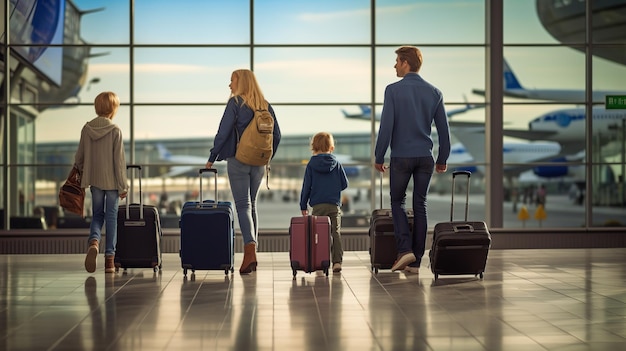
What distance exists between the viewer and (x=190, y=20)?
27.8 meters

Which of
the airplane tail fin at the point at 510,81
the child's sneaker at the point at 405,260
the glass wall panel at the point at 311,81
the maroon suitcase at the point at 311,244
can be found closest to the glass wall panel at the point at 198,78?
the glass wall panel at the point at 311,81

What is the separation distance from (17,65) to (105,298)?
7.22m

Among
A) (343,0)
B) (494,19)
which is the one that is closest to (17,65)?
(494,19)

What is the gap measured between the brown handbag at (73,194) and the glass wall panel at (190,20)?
13.9 feet

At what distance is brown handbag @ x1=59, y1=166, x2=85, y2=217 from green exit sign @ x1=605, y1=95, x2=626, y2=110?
7.32 m

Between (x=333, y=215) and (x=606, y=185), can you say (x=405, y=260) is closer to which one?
(x=333, y=215)

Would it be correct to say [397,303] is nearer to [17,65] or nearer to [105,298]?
[105,298]

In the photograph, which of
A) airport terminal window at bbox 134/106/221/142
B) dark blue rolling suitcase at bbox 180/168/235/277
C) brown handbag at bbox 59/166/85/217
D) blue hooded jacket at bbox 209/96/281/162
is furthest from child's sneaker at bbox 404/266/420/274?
airport terminal window at bbox 134/106/221/142

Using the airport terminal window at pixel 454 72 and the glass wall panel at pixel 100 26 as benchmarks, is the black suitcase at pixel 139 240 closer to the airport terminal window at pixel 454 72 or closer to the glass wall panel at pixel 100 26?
the glass wall panel at pixel 100 26

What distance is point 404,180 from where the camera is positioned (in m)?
9.81

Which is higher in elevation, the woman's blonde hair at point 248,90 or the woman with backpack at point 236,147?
the woman's blonde hair at point 248,90

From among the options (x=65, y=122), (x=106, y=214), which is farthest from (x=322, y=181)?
(x=65, y=122)

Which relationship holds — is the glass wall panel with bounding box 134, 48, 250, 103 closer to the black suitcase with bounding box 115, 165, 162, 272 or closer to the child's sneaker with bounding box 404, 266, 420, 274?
the black suitcase with bounding box 115, 165, 162, 272

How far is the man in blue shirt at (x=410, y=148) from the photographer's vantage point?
974cm
